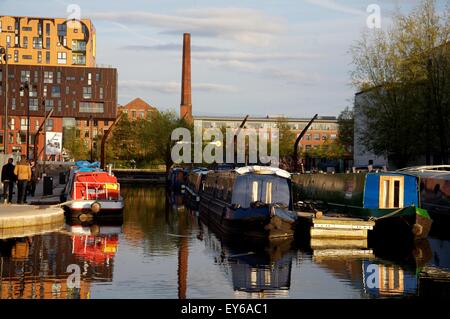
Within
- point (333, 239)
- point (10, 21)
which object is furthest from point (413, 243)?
point (10, 21)

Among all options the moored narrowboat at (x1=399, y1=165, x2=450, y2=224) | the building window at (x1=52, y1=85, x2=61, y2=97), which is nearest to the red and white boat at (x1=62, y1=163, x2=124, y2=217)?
the moored narrowboat at (x1=399, y1=165, x2=450, y2=224)

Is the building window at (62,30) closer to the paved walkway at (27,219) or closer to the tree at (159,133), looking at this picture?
the tree at (159,133)

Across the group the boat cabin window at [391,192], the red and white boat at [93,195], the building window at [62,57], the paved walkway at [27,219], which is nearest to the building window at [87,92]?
the building window at [62,57]

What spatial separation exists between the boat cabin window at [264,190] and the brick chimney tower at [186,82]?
8632 centimetres

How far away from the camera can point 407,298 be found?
16.3 meters

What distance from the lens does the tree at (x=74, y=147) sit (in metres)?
124

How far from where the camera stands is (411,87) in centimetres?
5400

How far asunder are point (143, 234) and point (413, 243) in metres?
10.1

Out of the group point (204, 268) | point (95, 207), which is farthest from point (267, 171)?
point (204, 268)

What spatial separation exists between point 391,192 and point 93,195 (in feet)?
45.0

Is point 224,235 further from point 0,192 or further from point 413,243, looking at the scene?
point 0,192
